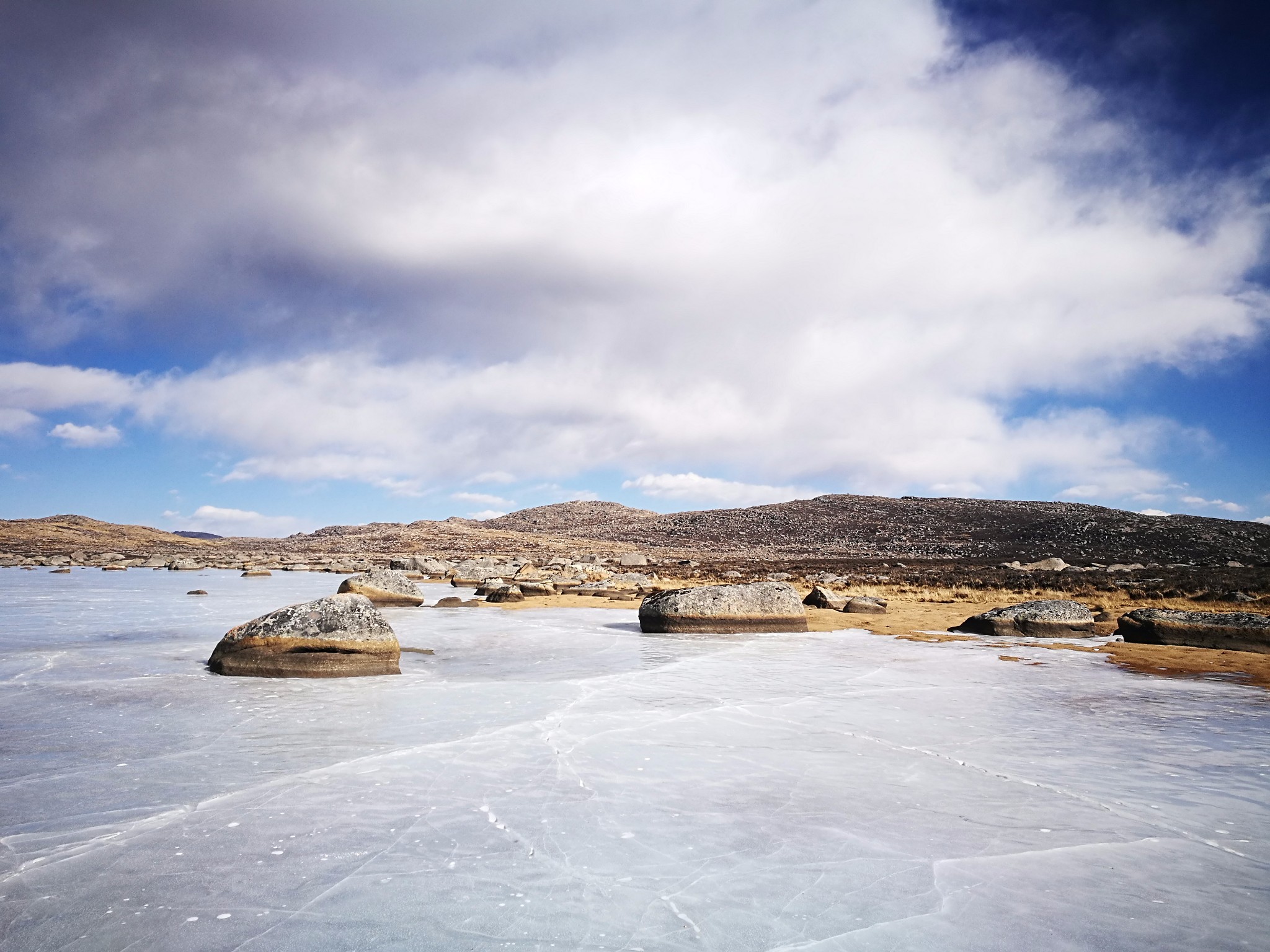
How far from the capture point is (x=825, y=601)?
20.6 metres

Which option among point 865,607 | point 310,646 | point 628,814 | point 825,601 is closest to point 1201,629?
point 865,607

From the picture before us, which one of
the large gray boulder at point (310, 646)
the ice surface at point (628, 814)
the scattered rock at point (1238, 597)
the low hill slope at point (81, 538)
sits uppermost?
the low hill slope at point (81, 538)

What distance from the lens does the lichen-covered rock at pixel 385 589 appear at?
2077cm

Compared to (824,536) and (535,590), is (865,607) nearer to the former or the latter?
(535,590)

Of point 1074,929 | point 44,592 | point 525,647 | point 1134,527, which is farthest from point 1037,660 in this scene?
point 1134,527

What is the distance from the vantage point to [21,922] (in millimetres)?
3242

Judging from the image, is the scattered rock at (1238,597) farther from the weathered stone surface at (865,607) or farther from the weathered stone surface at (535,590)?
the weathered stone surface at (535,590)

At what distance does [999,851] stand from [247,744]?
5.76 m

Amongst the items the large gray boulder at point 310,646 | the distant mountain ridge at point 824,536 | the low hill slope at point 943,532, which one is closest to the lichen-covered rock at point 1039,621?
the large gray boulder at point 310,646

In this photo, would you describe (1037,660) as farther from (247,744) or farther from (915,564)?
(915,564)

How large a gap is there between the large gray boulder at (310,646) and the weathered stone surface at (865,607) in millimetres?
13401

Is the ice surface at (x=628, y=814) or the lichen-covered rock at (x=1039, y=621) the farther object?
the lichen-covered rock at (x=1039, y=621)

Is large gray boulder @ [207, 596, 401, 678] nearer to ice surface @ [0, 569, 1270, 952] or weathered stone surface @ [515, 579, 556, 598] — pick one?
ice surface @ [0, 569, 1270, 952]

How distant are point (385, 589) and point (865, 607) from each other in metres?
13.6
